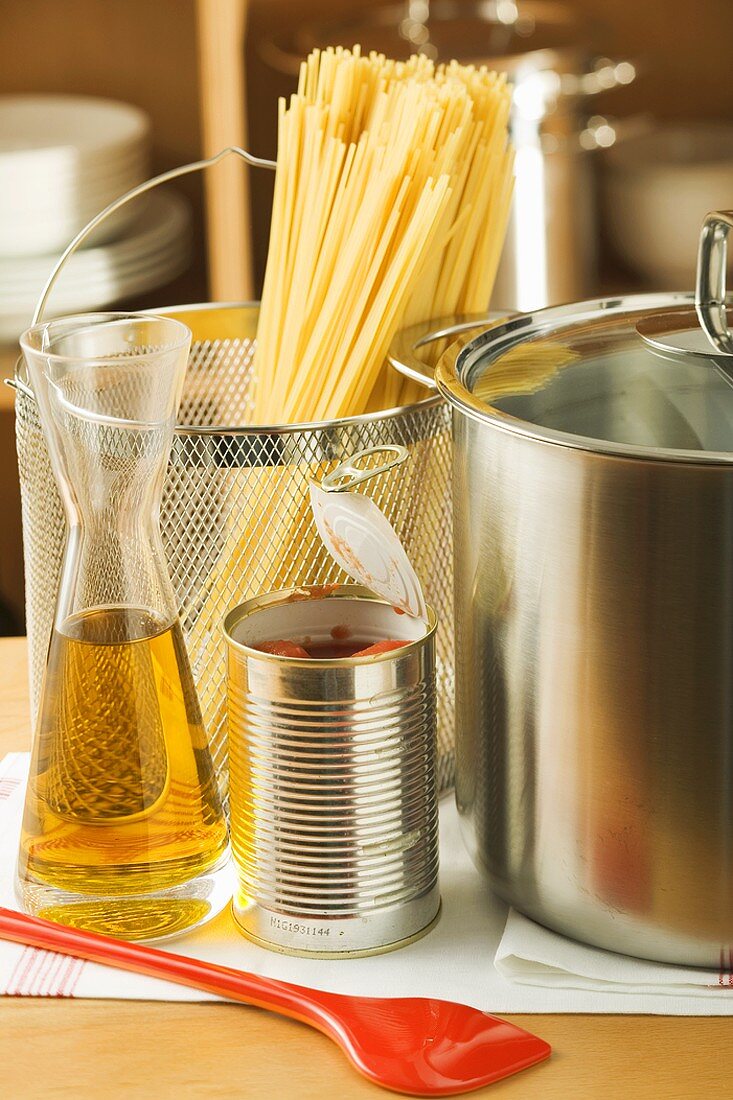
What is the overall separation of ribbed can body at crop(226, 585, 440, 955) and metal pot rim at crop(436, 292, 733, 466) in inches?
3.4

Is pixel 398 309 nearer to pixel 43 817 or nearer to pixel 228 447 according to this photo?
Answer: pixel 228 447

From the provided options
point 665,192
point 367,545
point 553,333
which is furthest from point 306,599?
point 665,192

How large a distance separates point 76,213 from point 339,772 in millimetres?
874

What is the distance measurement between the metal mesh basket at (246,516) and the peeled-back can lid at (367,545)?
0.21ft

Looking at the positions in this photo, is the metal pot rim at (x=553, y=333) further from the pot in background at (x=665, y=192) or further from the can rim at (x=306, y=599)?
the pot in background at (x=665, y=192)

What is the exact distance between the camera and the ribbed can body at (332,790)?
1.68ft

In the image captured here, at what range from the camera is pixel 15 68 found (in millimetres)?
1532

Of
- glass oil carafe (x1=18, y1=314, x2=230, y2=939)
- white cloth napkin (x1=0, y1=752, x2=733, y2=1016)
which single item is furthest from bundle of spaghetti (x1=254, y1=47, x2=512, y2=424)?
white cloth napkin (x1=0, y1=752, x2=733, y2=1016)

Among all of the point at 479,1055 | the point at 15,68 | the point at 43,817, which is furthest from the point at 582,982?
the point at 15,68

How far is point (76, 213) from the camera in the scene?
1.27 metres

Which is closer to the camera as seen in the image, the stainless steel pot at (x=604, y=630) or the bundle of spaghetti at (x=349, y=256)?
the stainless steel pot at (x=604, y=630)

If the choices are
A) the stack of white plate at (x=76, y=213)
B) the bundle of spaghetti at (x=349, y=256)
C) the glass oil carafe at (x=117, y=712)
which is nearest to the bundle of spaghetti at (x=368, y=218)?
the bundle of spaghetti at (x=349, y=256)

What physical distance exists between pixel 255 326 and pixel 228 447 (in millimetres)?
197

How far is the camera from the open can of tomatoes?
51cm
